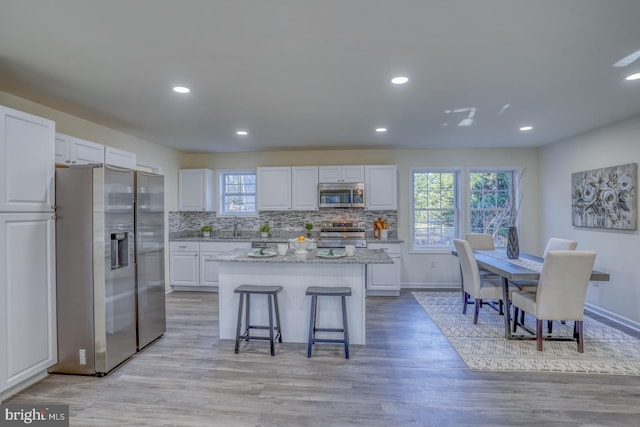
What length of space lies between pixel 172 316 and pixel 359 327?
8.53 ft

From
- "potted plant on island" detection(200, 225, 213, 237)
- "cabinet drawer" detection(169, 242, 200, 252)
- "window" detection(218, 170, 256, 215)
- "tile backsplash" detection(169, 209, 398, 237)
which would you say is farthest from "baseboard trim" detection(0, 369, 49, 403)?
"window" detection(218, 170, 256, 215)

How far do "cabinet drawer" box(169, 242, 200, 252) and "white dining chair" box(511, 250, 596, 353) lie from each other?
493 centimetres

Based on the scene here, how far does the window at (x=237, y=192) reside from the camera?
6.00 m

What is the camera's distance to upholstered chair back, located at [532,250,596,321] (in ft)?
9.60

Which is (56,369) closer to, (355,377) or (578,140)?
(355,377)

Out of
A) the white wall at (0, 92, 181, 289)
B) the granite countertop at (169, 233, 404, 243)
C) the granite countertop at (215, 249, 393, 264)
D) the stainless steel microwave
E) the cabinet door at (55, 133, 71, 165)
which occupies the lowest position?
the granite countertop at (215, 249, 393, 264)

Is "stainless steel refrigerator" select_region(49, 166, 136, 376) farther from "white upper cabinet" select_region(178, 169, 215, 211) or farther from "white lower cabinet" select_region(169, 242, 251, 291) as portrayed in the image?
"white upper cabinet" select_region(178, 169, 215, 211)

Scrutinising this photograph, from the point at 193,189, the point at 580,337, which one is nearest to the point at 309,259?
the point at 580,337

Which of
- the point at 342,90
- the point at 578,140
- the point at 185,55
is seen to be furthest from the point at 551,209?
the point at 185,55

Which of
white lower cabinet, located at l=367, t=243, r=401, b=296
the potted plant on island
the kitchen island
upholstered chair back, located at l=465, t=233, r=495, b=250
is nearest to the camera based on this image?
the kitchen island

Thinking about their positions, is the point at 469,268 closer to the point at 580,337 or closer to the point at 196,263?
the point at 580,337

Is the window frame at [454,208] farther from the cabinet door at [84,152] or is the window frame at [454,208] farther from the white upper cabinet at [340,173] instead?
the cabinet door at [84,152]

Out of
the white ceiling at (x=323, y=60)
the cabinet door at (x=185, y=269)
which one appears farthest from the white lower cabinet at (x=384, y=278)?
the cabinet door at (x=185, y=269)

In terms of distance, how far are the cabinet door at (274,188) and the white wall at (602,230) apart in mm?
4442
